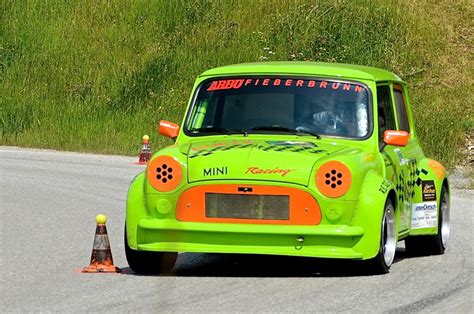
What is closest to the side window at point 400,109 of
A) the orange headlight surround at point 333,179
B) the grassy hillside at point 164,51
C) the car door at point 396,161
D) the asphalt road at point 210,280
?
the car door at point 396,161

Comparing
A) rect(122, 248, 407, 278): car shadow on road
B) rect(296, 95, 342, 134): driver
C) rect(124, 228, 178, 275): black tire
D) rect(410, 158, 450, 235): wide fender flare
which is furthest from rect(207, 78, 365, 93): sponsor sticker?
rect(124, 228, 178, 275): black tire

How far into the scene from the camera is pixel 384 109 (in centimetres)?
1189

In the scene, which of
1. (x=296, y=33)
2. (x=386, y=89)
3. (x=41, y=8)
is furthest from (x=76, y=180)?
(x=41, y=8)

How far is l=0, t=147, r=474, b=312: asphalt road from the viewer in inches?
357

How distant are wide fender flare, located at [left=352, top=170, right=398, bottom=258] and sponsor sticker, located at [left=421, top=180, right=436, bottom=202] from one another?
70.9 inches

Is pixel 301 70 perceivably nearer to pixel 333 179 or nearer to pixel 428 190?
pixel 428 190

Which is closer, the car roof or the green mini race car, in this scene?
the green mini race car

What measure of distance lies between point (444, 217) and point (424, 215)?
693mm

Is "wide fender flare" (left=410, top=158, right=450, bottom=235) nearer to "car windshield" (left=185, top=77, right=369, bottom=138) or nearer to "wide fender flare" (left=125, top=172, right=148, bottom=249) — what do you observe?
"car windshield" (left=185, top=77, right=369, bottom=138)

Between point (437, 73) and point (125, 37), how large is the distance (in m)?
7.36

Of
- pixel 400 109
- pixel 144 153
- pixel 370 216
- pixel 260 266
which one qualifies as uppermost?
pixel 400 109

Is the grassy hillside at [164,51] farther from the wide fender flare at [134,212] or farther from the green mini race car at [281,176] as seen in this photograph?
the wide fender flare at [134,212]

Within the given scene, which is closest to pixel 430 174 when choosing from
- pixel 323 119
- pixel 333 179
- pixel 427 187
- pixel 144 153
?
A: pixel 427 187

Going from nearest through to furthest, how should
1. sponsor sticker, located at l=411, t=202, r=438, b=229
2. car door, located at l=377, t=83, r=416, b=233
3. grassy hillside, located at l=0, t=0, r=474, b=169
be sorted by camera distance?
car door, located at l=377, t=83, r=416, b=233 → sponsor sticker, located at l=411, t=202, r=438, b=229 → grassy hillside, located at l=0, t=0, r=474, b=169
